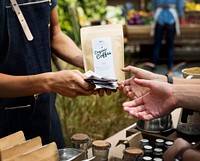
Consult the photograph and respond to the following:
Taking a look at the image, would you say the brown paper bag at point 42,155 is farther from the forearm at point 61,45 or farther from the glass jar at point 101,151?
the forearm at point 61,45

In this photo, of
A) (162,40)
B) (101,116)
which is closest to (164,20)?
(162,40)

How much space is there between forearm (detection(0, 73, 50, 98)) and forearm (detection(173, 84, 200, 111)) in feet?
1.72

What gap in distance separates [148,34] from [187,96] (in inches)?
227

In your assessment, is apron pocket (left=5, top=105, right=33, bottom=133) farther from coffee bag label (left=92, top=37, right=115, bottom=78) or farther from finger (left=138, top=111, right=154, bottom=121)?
finger (left=138, top=111, right=154, bottom=121)

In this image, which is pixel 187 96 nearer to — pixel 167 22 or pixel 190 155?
pixel 190 155

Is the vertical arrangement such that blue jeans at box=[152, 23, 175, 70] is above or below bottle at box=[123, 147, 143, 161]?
above

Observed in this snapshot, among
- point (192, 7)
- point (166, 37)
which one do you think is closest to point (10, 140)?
point (166, 37)

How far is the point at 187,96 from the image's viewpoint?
4.42 ft

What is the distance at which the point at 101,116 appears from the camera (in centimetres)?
316

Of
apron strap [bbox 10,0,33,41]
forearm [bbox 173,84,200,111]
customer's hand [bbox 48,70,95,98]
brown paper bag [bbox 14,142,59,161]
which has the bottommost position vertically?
brown paper bag [bbox 14,142,59,161]

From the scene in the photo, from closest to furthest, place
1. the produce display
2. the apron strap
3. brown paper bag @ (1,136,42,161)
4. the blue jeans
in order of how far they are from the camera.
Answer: brown paper bag @ (1,136,42,161) < the apron strap < the blue jeans < the produce display

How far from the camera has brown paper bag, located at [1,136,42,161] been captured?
3.79 feet

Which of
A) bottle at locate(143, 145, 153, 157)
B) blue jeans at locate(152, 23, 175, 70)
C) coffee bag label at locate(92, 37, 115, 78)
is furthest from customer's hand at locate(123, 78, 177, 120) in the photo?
blue jeans at locate(152, 23, 175, 70)

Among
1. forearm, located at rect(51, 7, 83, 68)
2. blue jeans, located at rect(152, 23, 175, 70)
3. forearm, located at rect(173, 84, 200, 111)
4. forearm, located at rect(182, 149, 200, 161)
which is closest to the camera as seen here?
forearm, located at rect(182, 149, 200, 161)
